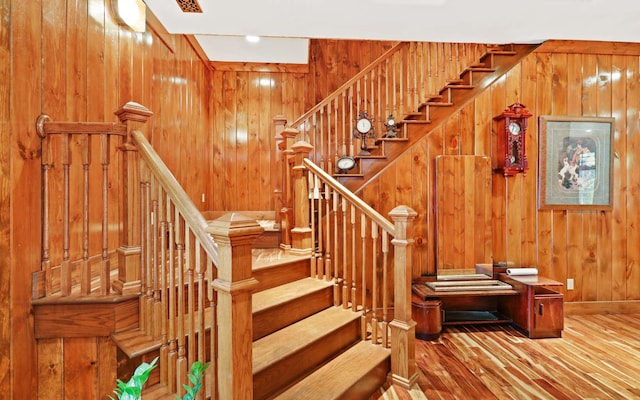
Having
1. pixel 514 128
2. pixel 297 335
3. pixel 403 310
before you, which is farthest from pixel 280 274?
pixel 514 128

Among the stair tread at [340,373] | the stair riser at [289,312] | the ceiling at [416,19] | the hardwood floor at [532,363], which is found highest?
the ceiling at [416,19]

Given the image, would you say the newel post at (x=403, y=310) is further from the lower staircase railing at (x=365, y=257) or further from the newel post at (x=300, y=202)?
the newel post at (x=300, y=202)

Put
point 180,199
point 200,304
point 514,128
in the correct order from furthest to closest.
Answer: point 514,128
point 180,199
point 200,304

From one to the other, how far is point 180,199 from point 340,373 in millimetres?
1442

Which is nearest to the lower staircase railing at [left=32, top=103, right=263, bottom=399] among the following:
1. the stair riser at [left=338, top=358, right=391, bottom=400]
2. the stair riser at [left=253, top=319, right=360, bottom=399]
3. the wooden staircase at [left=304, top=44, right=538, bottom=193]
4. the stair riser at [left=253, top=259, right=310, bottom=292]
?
the stair riser at [left=253, top=319, right=360, bottom=399]

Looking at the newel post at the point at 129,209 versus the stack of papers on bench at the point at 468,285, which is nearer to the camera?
the newel post at the point at 129,209

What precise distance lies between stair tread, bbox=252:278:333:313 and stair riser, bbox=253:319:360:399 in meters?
0.35

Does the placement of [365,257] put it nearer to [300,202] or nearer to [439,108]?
[300,202]

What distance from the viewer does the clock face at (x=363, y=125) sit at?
3.84 metres

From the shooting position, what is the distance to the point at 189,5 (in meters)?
2.63

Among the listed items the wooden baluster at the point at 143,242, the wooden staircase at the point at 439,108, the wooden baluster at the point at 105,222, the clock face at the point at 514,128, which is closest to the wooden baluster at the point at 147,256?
the wooden baluster at the point at 143,242

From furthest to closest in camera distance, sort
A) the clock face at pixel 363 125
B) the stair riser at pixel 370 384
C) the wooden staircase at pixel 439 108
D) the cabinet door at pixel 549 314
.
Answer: the clock face at pixel 363 125, the wooden staircase at pixel 439 108, the cabinet door at pixel 549 314, the stair riser at pixel 370 384

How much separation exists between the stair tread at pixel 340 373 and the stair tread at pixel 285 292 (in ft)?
1.59

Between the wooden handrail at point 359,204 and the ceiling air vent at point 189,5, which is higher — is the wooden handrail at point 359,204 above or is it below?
below
